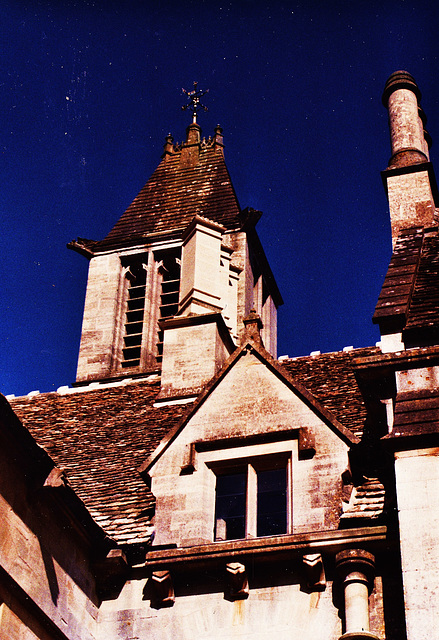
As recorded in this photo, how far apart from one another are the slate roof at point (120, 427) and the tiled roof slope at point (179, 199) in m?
8.66

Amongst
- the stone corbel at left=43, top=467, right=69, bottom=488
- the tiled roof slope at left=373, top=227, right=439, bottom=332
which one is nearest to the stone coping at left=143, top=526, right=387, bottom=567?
the stone corbel at left=43, top=467, right=69, bottom=488

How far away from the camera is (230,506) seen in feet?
39.2

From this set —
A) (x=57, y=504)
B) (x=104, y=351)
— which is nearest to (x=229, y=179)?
(x=104, y=351)

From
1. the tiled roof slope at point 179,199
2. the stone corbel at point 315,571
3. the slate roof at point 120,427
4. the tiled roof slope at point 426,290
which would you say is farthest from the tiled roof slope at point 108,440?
the tiled roof slope at point 179,199

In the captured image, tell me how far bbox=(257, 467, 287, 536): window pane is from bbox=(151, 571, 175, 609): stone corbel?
3.33ft

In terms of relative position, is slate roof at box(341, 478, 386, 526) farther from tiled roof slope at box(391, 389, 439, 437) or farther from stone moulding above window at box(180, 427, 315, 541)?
tiled roof slope at box(391, 389, 439, 437)

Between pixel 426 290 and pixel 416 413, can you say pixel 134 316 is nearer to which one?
pixel 426 290

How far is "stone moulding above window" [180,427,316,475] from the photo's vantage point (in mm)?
11727

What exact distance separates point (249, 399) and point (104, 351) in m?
12.2

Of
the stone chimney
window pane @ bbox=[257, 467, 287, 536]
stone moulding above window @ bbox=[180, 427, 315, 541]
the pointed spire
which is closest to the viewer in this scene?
window pane @ bbox=[257, 467, 287, 536]

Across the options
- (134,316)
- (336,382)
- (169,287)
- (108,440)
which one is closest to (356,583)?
(336,382)

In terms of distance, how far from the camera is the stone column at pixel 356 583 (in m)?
10.2

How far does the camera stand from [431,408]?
1044 centimetres

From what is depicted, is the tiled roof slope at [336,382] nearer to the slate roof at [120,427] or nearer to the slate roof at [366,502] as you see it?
the slate roof at [120,427]
